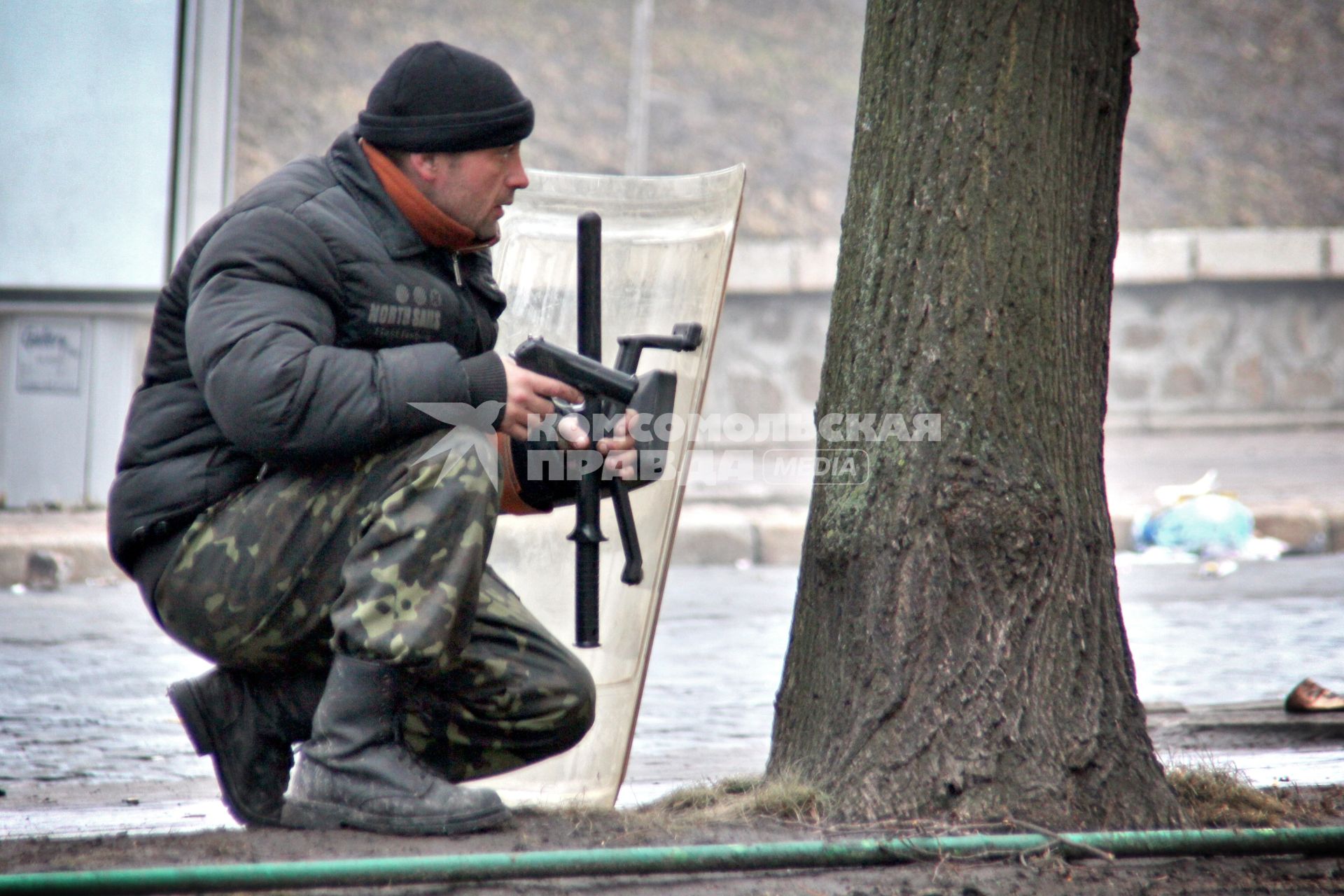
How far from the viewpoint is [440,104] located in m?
2.25

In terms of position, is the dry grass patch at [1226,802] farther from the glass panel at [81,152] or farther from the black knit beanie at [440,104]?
the glass panel at [81,152]

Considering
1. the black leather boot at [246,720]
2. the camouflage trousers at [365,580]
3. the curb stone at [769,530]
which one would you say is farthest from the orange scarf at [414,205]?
the curb stone at [769,530]

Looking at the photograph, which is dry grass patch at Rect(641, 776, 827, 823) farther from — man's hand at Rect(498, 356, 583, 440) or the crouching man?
man's hand at Rect(498, 356, 583, 440)

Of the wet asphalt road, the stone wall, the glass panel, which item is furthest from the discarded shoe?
the stone wall

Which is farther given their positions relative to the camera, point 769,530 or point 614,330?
point 769,530

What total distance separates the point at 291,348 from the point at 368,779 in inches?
Answer: 26.3

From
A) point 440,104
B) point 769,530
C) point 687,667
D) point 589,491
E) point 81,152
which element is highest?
point 81,152

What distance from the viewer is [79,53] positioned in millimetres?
6668

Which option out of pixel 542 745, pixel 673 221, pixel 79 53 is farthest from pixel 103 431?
pixel 542 745

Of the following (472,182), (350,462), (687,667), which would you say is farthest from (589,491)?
(687,667)

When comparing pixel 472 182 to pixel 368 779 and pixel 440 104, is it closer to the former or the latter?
pixel 440 104

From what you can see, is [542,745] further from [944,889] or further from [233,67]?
[233,67]

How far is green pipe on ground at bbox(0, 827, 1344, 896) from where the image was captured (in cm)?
185

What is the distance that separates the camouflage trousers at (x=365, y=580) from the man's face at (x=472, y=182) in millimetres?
391
